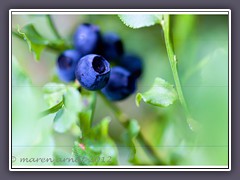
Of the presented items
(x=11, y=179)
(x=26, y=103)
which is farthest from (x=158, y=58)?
(x=11, y=179)

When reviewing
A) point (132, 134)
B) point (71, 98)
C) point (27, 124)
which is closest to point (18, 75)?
point (27, 124)

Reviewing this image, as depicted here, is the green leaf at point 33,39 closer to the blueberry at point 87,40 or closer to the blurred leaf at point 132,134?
the blueberry at point 87,40

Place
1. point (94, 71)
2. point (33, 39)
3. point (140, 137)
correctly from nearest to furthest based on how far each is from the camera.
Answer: point (94, 71), point (33, 39), point (140, 137)

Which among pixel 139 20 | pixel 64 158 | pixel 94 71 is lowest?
pixel 64 158

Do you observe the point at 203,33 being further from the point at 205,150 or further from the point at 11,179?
the point at 11,179

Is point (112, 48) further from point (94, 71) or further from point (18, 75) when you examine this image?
point (18, 75)

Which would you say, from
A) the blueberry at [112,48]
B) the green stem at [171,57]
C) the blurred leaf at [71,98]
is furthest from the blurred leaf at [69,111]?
the green stem at [171,57]
